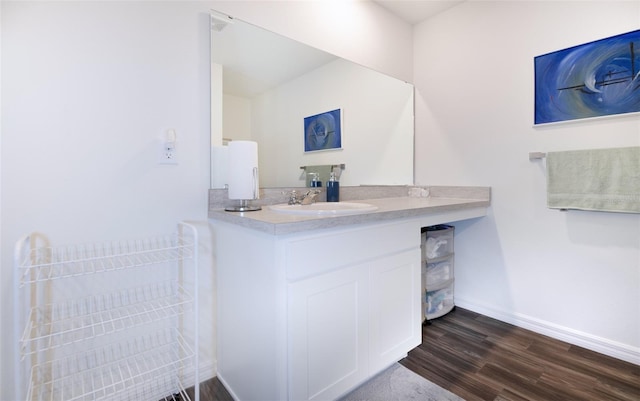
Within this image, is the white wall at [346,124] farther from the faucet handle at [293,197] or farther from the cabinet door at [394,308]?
the cabinet door at [394,308]

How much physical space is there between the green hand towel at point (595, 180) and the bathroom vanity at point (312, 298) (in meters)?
0.88

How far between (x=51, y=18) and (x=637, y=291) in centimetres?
301

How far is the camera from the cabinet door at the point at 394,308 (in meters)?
1.37

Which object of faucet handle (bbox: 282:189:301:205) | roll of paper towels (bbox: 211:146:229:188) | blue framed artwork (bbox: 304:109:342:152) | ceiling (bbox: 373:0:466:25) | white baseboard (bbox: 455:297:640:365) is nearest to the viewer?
roll of paper towels (bbox: 211:146:229:188)

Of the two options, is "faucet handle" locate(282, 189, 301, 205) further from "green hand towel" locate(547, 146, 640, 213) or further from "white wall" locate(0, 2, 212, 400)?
"green hand towel" locate(547, 146, 640, 213)

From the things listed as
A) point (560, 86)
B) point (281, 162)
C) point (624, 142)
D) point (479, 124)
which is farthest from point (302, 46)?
point (624, 142)

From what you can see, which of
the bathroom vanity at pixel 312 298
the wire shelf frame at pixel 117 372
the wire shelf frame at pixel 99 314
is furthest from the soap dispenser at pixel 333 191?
the wire shelf frame at pixel 117 372

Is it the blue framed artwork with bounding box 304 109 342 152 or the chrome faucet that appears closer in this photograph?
the chrome faucet

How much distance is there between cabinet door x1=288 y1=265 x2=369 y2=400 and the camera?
1.09 metres

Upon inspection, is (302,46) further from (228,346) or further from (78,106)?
(228,346)

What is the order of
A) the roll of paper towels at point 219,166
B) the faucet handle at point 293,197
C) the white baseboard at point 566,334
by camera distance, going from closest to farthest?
the roll of paper towels at point 219,166, the white baseboard at point 566,334, the faucet handle at point 293,197

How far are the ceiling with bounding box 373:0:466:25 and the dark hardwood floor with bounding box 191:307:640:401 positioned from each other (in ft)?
7.82

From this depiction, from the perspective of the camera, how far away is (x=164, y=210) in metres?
1.36

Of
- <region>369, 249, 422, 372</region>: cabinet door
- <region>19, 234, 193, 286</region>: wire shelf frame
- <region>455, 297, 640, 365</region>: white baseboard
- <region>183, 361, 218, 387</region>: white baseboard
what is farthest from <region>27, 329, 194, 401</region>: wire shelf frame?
<region>455, 297, 640, 365</region>: white baseboard
